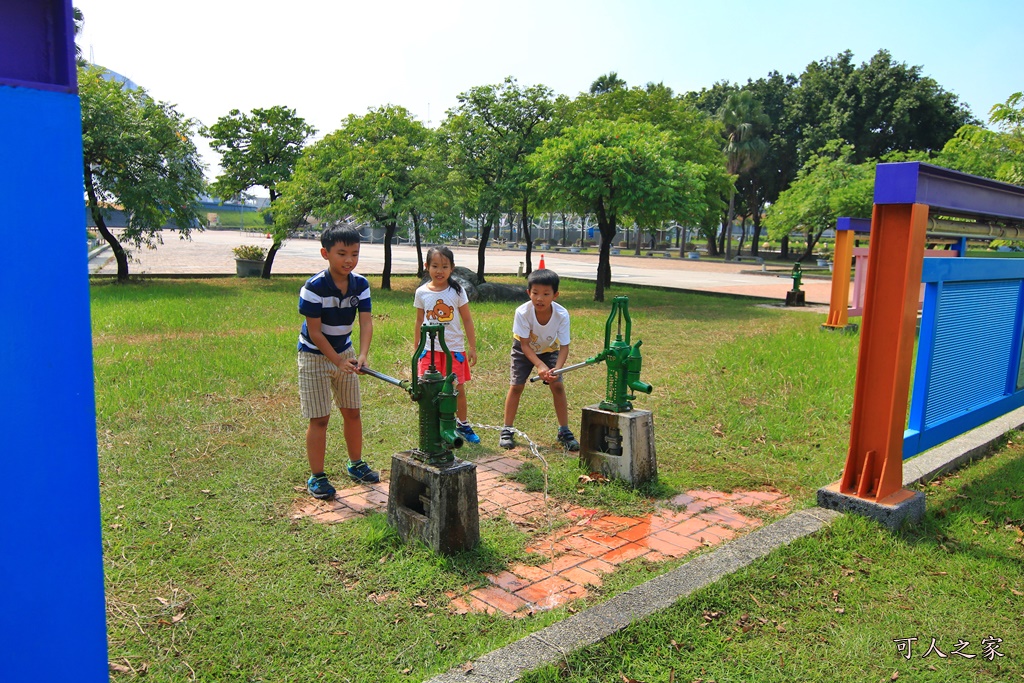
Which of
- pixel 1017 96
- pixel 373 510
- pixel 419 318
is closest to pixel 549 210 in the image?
pixel 1017 96

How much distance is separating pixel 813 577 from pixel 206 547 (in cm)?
301

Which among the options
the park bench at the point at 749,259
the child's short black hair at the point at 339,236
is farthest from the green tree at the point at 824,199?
the park bench at the point at 749,259

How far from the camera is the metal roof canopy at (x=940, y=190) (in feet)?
12.5

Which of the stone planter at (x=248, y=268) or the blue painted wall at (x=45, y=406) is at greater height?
the blue painted wall at (x=45, y=406)

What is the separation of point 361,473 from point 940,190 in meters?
3.86

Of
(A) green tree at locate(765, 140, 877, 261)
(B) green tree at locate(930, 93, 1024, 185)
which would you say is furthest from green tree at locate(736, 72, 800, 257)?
(B) green tree at locate(930, 93, 1024, 185)

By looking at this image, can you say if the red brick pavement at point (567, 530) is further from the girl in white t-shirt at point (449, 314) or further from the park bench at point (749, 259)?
the park bench at point (749, 259)

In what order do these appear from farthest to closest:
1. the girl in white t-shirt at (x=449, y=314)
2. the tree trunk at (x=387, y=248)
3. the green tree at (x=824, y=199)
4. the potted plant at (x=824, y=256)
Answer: the potted plant at (x=824, y=256)
the green tree at (x=824, y=199)
the tree trunk at (x=387, y=248)
the girl in white t-shirt at (x=449, y=314)

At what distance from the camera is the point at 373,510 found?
421 cm

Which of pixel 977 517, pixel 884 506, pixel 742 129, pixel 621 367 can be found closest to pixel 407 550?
pixel 621 367

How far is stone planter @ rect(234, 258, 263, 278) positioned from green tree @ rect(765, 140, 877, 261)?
15570 mm

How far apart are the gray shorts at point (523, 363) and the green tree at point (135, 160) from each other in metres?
14.1

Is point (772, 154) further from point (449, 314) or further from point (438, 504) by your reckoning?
point (438, 504)

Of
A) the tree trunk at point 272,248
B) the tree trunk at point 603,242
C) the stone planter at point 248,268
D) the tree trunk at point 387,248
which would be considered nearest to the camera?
the tree trunk at point 603,242
